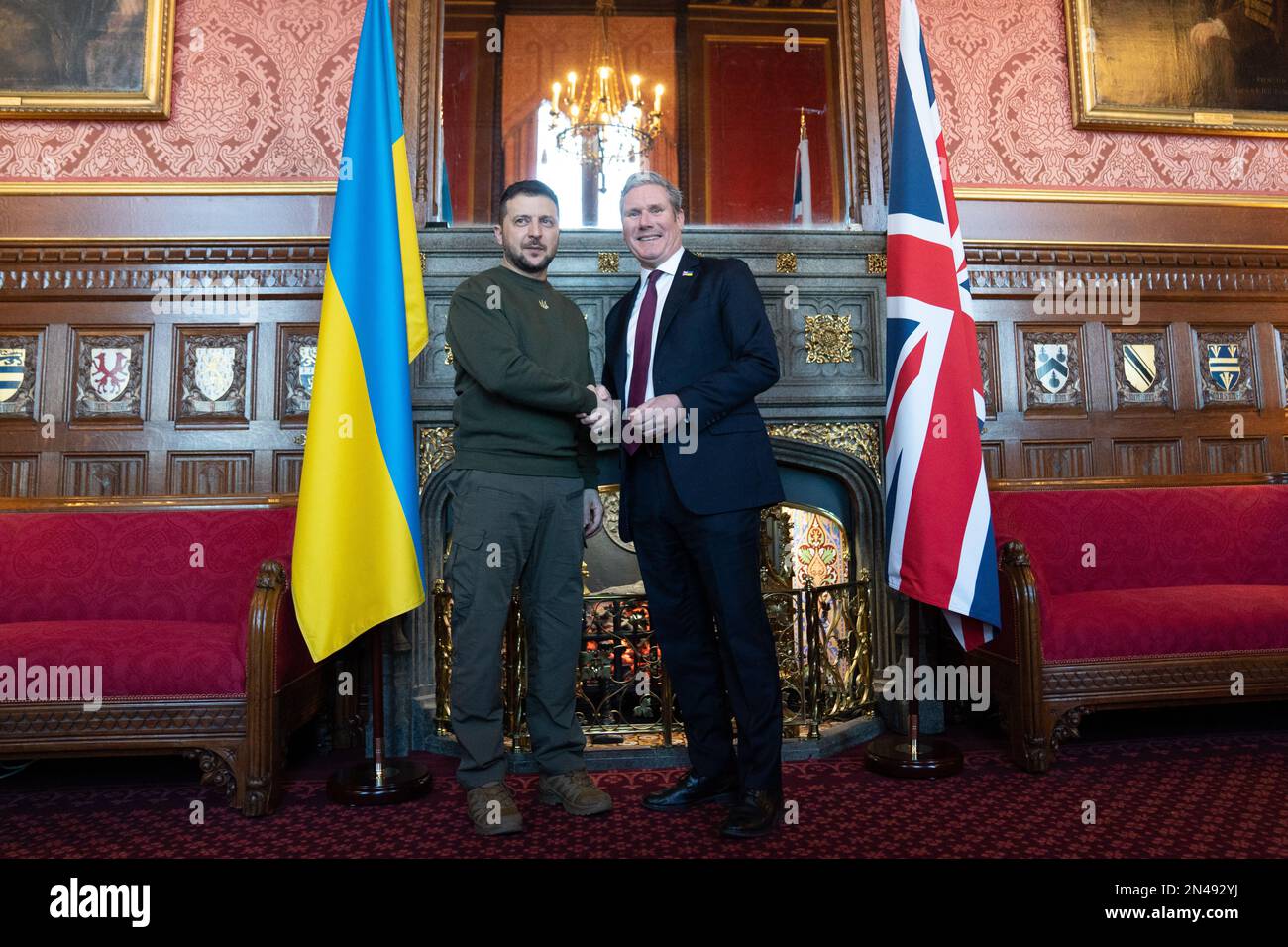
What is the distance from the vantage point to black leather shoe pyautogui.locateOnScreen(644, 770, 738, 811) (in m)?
2.73

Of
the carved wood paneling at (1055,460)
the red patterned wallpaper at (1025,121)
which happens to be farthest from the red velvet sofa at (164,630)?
the red patterned wallpaper at (1025,121)

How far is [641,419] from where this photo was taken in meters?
2.53

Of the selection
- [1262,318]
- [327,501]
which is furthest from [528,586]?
[1262,318]

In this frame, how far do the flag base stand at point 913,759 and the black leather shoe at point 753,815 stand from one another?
2.33ft

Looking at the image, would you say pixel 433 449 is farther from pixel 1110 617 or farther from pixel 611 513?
pixel 1110 617

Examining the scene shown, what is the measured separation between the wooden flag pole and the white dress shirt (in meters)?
1.46

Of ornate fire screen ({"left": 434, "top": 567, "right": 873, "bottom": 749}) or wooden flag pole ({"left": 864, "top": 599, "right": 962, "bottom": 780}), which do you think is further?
ornate fire screen ({"left": 434, "top": 567, "right": 873, "bottom": 749})

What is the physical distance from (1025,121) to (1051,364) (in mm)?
1258

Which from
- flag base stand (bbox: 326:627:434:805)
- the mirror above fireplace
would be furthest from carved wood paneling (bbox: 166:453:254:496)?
the mirror above fireplace

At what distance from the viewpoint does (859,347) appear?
155 inches

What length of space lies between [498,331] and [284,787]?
5.89 feet

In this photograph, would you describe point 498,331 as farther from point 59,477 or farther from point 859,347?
point 59,477

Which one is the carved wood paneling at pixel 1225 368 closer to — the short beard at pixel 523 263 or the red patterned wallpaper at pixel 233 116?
the short beard at pixel 523 263

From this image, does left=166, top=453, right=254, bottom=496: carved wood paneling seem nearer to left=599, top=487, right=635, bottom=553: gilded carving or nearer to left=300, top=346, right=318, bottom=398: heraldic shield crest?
left=300, top=346, right=318, bottom=398: heraldic shield crest
